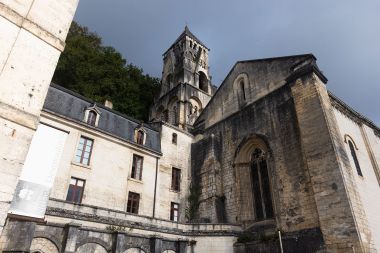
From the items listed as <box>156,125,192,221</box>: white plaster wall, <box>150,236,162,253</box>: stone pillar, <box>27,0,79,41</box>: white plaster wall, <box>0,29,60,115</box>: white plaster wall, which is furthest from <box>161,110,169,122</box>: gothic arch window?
<box>0,29,60,115</box>: white plaster wall

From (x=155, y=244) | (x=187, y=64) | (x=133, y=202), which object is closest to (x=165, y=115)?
(x=187, y=64)

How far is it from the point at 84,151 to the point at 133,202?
3726mm

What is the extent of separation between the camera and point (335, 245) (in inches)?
384

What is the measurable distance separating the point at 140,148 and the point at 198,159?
4.24m

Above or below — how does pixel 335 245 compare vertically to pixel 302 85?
below

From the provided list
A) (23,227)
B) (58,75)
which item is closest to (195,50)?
(58,75)

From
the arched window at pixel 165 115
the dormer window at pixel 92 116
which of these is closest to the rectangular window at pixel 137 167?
the dormer window at pixel 92 116

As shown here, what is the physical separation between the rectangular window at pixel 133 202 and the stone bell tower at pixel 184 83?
11.0 m

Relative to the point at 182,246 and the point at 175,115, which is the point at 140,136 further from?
the point at 175,115

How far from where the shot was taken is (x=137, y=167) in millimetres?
A: 15789

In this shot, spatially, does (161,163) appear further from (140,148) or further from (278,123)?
(278,123)

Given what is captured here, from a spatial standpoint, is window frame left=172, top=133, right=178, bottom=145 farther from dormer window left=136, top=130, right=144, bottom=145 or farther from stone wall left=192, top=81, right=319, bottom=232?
dormer window left=136, top=130, right=144, bottom=145

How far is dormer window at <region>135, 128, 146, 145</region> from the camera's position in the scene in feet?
54.5

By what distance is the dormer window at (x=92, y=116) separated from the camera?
14773mm
